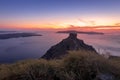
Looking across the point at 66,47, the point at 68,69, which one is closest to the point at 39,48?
the point at 66,47

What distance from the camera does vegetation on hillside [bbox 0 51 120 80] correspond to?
6.30m

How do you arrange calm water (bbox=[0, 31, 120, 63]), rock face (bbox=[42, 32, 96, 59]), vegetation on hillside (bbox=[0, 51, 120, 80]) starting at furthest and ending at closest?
calm water (bbox=[0, 31, 120, 63]) → rock face (bbox=[42, 32, 96, 59]) → vegetation on hillside (bbox=[0, 51, 120, 80])

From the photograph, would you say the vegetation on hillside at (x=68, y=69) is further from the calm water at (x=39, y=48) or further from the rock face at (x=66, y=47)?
the rock face at (x=66, y=47)

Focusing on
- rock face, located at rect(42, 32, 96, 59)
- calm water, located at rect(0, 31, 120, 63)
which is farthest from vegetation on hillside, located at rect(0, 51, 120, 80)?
rock face, located at rect(42, 32, 96, 59)

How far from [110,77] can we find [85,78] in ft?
2.58

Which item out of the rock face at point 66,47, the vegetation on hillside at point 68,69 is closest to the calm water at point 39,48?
the rock face at point 66,47

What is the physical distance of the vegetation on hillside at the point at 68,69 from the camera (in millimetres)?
6297

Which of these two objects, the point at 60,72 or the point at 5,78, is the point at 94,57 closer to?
the point at 60,72

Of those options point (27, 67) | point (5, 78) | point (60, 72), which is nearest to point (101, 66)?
point (60, 72)

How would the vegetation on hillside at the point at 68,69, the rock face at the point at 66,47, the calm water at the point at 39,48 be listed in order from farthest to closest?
the calm water at the point at 39,48, the rock face at the point at 66,47, the vegetation on hillside at the point at 68,69

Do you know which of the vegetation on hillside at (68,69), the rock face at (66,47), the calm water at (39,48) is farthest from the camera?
the calm water at (39,48)

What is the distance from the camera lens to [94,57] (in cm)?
734

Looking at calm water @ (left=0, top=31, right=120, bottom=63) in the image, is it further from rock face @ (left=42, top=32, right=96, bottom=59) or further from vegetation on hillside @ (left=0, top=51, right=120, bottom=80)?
vegetation on hillside @ (left=0, top=51, right=120, bottom=80)

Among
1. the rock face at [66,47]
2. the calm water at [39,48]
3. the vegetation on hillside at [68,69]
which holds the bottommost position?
the calm water at [39,48]
